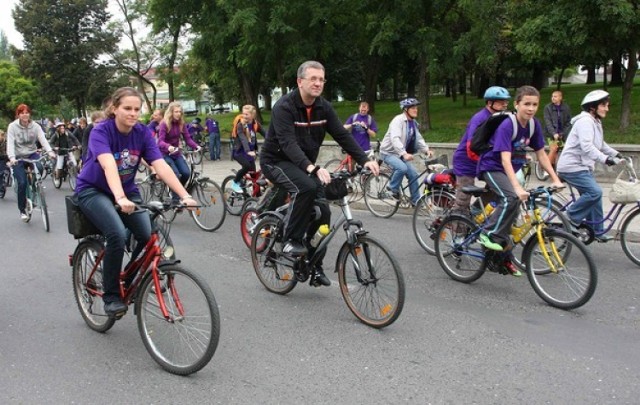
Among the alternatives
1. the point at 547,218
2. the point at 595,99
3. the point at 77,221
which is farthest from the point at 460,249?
the point at 77,221

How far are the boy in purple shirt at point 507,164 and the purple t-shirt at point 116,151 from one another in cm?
296

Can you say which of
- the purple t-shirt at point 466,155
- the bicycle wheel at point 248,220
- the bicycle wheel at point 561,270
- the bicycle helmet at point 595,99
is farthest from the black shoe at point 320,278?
the bicycle helmet at point 595,99

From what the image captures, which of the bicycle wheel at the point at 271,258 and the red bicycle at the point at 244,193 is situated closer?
the bicycle wheel at the point at 271,258

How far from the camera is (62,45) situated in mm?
49469

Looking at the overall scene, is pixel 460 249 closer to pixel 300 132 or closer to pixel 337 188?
pixel 337 188

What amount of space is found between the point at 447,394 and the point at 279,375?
3.49ft

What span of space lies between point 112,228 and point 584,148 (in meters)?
4.69

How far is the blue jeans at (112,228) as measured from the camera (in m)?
4.08

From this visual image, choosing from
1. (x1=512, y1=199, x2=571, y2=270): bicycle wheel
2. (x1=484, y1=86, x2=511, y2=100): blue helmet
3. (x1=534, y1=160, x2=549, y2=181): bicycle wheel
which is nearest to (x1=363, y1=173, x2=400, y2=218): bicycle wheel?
(x1=512, y1=199, x2=571, y2=270): bicycle wheel

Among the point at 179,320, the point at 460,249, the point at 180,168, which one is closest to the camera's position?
the point at 179,320

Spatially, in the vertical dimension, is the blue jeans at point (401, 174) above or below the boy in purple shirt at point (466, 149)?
below

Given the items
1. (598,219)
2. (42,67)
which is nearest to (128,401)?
(598,219)

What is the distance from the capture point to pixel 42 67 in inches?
1933

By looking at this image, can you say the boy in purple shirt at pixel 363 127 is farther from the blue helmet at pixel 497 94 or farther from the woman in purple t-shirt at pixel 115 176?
the woman in purple t-shirt at pixel 115 176
